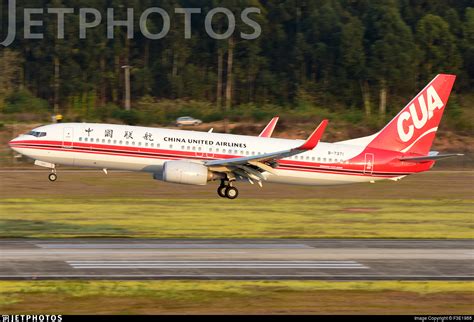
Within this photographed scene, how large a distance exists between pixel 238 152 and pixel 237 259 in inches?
628

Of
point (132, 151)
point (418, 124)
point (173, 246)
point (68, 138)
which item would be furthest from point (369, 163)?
point (173, 246)

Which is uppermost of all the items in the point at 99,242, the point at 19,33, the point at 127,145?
the point at 19,33

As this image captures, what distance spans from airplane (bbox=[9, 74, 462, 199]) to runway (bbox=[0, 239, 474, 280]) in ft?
32.0

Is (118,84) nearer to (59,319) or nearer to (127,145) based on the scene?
(127,145)

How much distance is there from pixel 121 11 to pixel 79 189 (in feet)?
209

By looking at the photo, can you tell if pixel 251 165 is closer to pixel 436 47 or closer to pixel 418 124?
pixel 418 124

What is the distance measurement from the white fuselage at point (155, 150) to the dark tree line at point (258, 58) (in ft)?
177

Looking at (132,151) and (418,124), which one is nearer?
(132,151)

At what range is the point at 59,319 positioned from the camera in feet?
56.2

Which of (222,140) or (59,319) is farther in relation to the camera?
(222,140)

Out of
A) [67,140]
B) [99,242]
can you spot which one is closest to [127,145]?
[67,140]

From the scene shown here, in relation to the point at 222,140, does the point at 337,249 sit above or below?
below

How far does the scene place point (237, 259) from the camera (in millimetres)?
25609

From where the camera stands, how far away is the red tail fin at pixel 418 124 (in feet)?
143
